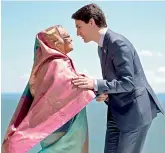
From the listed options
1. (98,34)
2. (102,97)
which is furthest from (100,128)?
(98,34)

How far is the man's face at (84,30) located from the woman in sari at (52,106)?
3.0 inches

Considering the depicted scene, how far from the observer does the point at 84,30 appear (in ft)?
7.84

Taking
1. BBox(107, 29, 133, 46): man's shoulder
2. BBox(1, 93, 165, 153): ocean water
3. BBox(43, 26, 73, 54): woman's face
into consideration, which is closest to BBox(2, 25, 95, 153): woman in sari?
BBox(43, 26, 73, 54): woman's face

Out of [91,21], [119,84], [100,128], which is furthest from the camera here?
[100,128]

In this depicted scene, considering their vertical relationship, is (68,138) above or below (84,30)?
below

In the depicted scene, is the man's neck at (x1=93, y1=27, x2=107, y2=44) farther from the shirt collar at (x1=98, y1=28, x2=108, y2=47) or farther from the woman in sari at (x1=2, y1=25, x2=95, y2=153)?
the woman in sari at (x1=2, y1=25, x2=95, y2=153)

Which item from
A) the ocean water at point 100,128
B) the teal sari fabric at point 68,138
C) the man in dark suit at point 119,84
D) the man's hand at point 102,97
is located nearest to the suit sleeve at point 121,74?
the man in dark suit at point 119,84

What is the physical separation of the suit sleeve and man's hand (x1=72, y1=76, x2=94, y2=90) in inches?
1.8

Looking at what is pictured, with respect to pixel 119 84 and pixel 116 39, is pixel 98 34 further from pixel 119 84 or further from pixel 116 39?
pixel 119 84

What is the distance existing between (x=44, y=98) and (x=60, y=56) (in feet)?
0.80

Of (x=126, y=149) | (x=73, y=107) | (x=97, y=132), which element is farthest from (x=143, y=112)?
(x=97, y=132)

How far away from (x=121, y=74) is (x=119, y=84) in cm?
5

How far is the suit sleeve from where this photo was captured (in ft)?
7.41

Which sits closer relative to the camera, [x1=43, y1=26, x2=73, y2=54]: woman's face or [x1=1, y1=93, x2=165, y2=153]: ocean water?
[x1=43, y1=26, x2=73, y2=54]: woman's face
